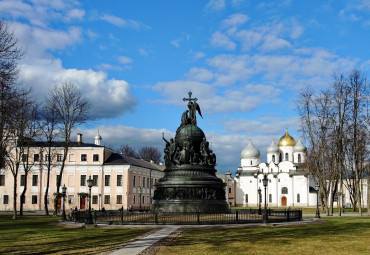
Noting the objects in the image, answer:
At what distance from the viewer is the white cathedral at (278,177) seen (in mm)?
109250

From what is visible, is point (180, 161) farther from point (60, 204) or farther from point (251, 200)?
point (251, 200)

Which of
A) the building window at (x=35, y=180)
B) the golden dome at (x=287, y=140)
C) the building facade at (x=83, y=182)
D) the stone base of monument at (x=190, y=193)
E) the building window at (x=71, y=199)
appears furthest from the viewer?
the golden dome at (x=287, y=140)

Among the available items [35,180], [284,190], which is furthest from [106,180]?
[284,190]

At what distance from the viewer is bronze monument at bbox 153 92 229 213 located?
1195 inches

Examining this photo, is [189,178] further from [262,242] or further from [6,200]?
[6,200]

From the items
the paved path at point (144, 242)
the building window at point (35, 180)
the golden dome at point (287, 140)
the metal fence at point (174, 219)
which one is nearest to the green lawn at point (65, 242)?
the paved path at point (144, 242)

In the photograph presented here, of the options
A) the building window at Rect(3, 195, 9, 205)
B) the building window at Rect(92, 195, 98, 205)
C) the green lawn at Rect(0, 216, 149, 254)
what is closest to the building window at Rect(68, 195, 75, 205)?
the building window at Rect(92, 195, 98, 205)

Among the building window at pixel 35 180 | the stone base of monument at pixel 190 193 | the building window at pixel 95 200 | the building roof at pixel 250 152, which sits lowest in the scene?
the building window at pixel 95 200

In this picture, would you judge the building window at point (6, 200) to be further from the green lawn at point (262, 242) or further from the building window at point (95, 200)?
the green lawn at point (262, 242)

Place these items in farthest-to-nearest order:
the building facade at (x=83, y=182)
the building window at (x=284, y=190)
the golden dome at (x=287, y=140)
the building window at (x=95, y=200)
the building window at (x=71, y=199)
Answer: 1. the golden dome at (x=287, y=140)
2. the building window at (x=284, y=190)
3. the building window at (x=71, y=199)
4. the building window at (x=95, y=200)
5. the building facade at (x=83, y=182)

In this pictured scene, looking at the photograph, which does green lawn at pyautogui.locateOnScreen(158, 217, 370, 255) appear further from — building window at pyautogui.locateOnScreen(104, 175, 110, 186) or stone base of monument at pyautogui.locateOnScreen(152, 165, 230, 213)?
building window at pyautogui.locateOnScreen(104, 175, 110, 186)

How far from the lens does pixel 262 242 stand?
59.6 feet

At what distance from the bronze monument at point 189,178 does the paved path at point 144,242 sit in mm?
6563

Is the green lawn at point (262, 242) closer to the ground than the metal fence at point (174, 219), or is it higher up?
closer to the ground
